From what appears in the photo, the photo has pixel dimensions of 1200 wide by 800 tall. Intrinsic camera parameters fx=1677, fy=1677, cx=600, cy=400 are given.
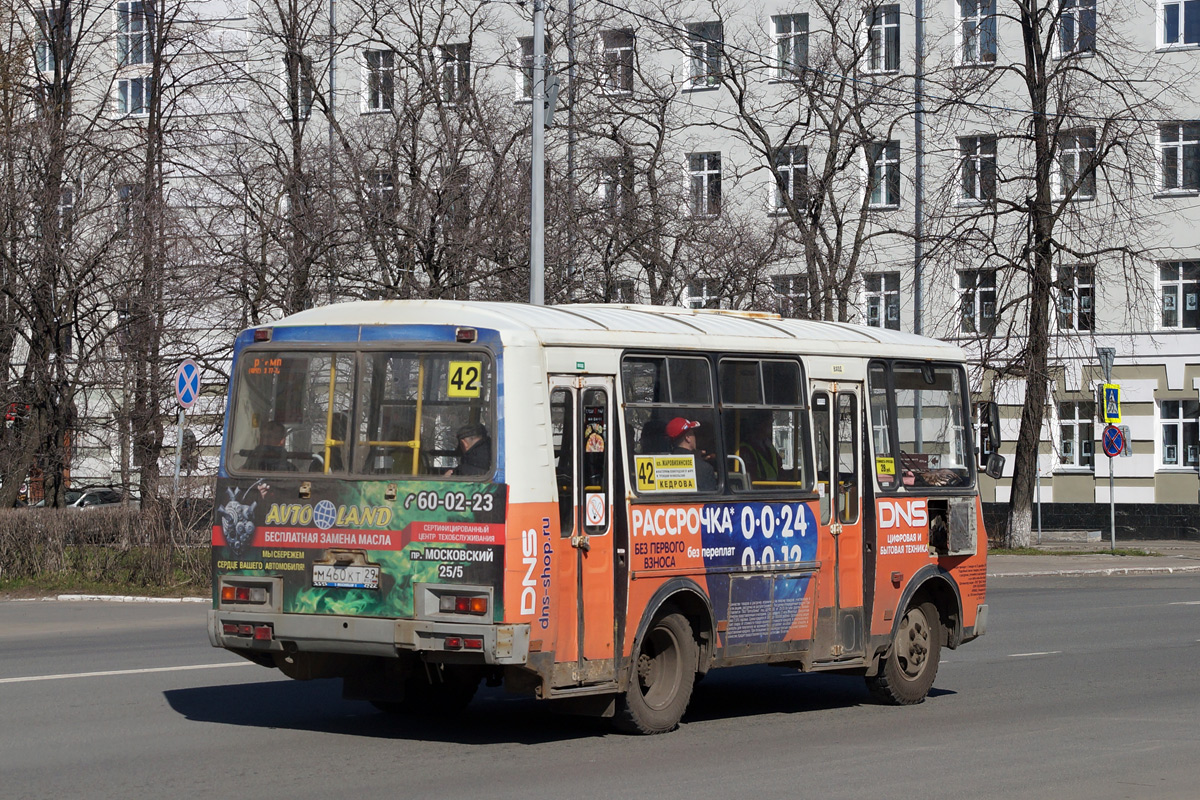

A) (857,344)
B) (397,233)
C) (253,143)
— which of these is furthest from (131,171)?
(857,344)

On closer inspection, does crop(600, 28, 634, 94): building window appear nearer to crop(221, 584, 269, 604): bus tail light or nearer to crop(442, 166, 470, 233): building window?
crop(442, 166, 470, 233): building window

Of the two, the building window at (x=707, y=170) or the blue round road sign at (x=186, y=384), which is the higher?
the building window at (x=707, y=170)

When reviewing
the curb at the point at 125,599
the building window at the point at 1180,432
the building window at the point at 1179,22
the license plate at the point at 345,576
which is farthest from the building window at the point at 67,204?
the building window at the point at 1179,22

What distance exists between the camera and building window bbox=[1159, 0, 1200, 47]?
137 ft

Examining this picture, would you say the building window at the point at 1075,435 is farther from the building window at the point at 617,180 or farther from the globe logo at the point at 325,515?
the globe logo at the point at 325,515

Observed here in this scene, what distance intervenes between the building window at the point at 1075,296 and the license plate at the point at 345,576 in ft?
88.7

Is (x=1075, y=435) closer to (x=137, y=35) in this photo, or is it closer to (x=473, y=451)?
(x=137, y=35)

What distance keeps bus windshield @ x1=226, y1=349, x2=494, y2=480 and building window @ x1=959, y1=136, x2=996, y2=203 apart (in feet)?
87.0

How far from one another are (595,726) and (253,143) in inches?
828

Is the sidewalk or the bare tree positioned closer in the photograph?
the sidewalk

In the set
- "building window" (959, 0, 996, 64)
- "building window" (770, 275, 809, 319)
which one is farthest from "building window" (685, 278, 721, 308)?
"building window" (959, 0, 996, 64)

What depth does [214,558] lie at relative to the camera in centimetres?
1051

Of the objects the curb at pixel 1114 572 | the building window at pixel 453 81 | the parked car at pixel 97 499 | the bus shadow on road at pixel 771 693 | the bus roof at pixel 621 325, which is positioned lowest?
the curb at pixel 1114 572

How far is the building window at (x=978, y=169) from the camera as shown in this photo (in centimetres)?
3603
